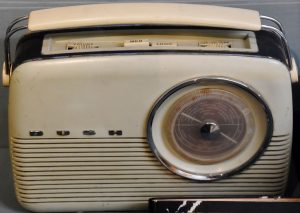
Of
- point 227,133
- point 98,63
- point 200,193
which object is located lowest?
point 200,193

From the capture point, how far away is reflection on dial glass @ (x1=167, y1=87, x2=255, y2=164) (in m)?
0.95

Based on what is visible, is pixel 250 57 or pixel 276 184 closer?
pixel 250 57

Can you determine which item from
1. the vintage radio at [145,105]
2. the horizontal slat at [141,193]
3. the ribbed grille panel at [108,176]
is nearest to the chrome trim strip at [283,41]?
the vintage radio at [145,105]

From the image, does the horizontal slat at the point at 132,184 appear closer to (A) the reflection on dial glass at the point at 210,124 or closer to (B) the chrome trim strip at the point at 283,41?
(A) the reflection on dial glass at the point at 210,124

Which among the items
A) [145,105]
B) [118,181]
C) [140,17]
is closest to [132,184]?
[118,181]

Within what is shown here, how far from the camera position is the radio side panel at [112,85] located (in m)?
0.90

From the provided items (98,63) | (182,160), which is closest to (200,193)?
(182,160)

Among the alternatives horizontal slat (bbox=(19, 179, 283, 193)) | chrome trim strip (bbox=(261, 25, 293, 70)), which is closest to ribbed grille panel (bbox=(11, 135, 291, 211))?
horizontal slat (bbox=(19, 179, 283, 193))

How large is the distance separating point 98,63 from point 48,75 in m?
0.08

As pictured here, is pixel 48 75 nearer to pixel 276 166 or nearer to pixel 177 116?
pixel 177 116

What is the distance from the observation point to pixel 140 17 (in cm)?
93

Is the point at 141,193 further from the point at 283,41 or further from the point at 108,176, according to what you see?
the point at 283,41

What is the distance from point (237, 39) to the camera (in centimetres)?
97

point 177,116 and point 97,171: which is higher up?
point 177,116
